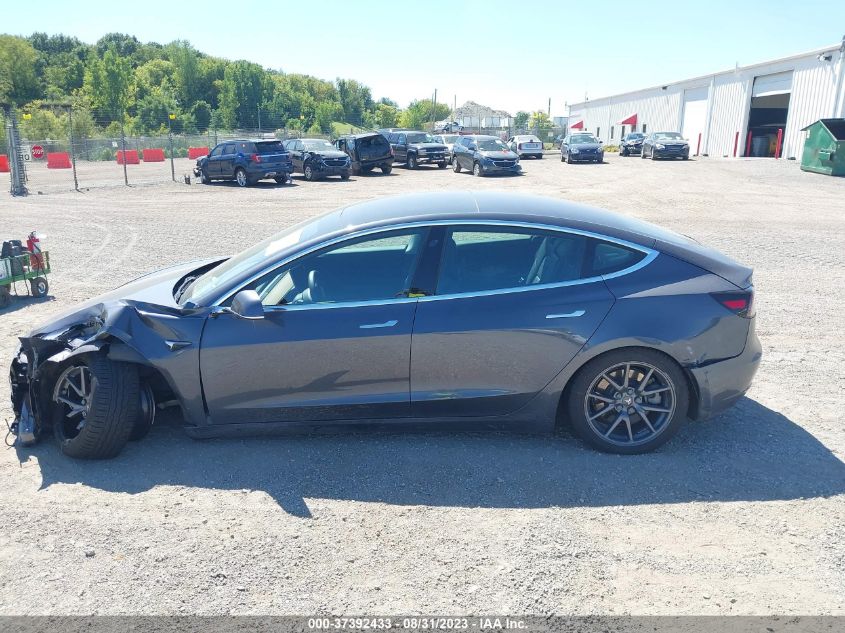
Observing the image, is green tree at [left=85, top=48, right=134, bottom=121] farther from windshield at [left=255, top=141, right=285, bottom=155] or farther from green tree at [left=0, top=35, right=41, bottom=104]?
windshield at [left=255, top=141, right=285, bottom=155]

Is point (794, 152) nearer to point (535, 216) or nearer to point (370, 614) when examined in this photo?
point (535, 216)

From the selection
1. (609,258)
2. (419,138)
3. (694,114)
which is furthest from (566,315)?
(694,114)

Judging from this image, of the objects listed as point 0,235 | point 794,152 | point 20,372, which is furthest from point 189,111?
point 20,372

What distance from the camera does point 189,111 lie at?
10988cm

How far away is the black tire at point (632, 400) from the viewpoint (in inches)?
164

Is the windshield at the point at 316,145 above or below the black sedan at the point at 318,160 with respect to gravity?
above

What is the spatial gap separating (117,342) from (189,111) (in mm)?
116624

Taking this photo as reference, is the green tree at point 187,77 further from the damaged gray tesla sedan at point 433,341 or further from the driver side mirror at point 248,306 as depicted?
the driver side mirror at point 248,306

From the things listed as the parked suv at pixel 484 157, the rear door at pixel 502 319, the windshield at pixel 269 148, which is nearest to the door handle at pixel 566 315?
the rear door at pixel 502 319

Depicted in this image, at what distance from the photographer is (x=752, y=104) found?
41000 millimetres

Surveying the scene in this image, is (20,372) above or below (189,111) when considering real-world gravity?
below

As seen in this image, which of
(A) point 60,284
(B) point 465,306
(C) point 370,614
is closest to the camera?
(C) point 370,614

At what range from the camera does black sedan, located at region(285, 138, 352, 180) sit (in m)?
25.8

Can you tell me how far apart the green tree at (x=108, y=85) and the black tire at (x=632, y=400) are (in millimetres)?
95760
